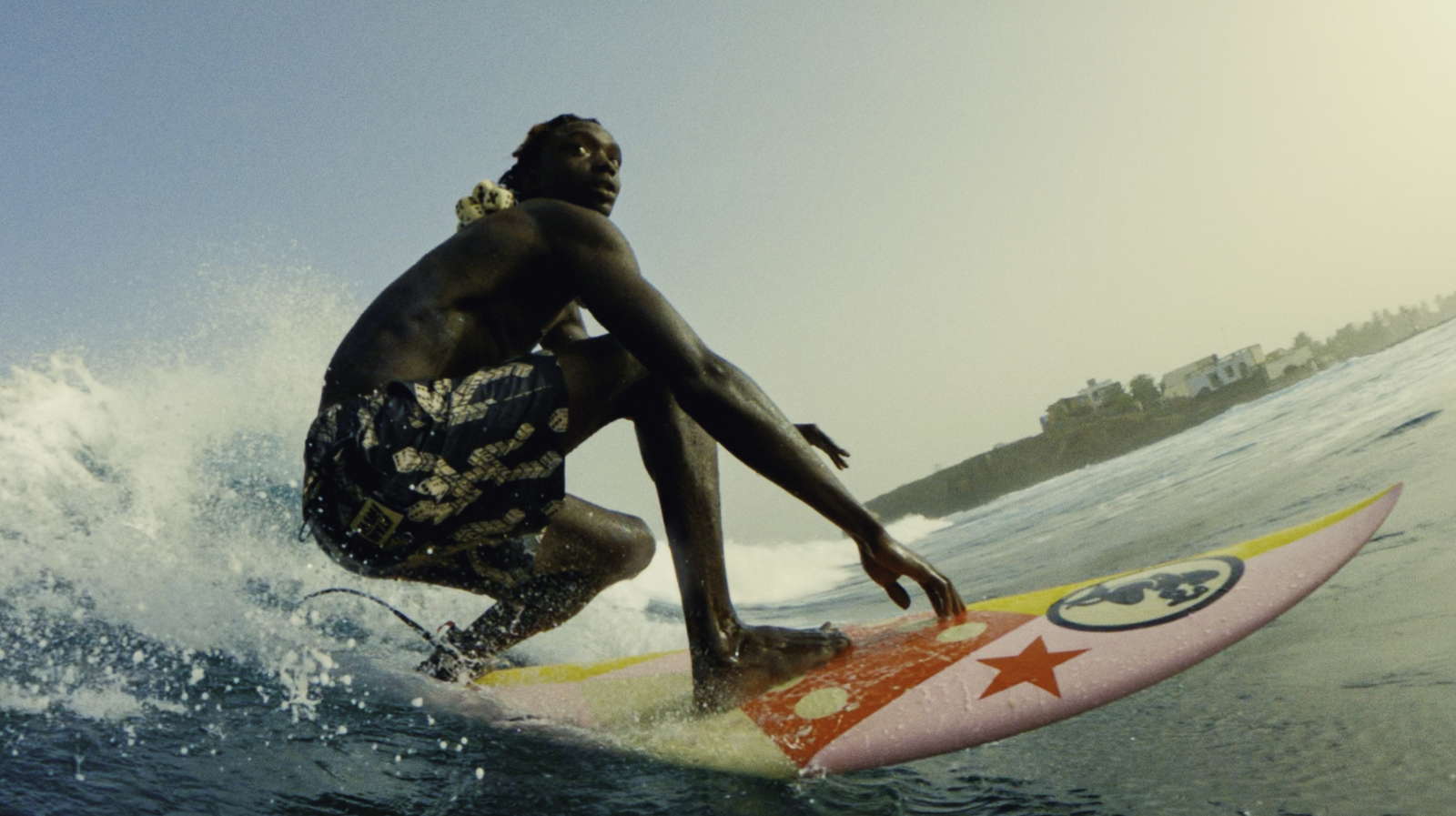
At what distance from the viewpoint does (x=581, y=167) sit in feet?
7.29

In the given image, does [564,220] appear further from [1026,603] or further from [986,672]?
[1026,603]

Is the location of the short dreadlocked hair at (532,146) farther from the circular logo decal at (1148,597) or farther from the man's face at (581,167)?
the circular logo decal at (1148,597)

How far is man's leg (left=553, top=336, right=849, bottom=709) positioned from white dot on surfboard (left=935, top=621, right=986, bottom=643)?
0.29 metres

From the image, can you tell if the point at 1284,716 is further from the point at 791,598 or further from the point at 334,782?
the point at 791,598

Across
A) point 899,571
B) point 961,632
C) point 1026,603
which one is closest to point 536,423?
point 899,571

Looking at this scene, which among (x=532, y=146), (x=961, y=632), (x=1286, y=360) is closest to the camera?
(x=961, y=632)

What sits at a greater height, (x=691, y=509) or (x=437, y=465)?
(x=437, y=465)

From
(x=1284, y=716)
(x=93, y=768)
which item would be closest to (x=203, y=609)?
(x=93, y=768)

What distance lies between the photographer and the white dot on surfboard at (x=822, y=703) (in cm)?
173

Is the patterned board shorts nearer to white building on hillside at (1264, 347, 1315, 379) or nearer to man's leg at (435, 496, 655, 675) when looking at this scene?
man's leg at (435, 496, 655, 675)

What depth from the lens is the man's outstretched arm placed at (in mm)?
1784

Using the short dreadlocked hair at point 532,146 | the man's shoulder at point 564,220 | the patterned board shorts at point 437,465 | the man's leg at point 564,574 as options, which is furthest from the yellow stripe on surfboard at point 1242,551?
the short dreadlocked hair at point 532,146

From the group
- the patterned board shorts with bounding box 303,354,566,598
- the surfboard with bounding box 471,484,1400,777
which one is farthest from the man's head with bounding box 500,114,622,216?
the surfboard with bounding box 471,484,1400,777

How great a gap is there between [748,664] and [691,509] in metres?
0.38
